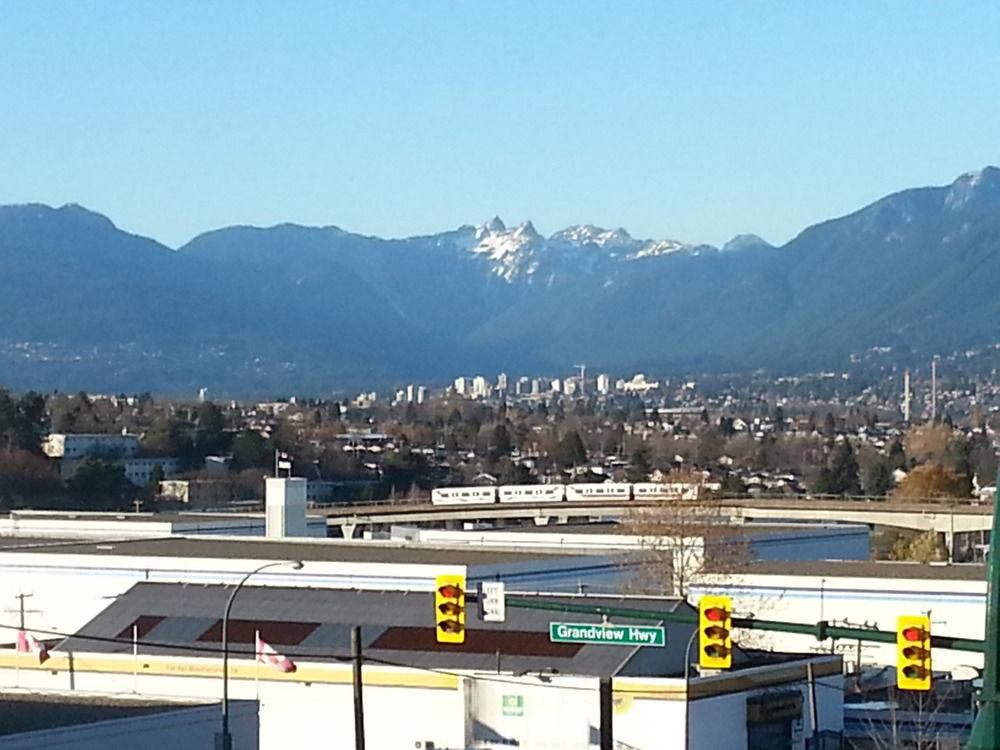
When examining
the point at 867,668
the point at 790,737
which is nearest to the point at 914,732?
the point at 790,737

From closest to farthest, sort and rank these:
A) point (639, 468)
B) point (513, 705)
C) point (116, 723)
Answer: point (116, 723) < point (513, 705) < point (639, 468)

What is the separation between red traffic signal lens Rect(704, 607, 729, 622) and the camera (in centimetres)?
2745

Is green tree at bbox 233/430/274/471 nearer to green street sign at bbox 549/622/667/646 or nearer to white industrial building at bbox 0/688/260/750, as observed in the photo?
white industrial building at bbox 0/688/260/750

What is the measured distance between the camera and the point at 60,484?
123 metres

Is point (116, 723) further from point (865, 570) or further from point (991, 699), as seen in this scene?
point (865, 570)

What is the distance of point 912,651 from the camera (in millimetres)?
25766

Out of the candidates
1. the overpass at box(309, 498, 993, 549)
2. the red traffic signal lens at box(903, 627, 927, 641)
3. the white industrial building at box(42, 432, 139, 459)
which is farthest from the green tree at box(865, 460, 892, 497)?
the red traffic signal lens at box(903, 627, 927, 641)

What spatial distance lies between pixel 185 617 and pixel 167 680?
431cm

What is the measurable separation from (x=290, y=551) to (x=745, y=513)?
159ft

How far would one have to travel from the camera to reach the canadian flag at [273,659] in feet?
137

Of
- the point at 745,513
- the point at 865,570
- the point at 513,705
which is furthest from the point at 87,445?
the point at 513,705

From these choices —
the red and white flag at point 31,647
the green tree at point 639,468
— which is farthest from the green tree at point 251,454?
the red and white flag at point 31,647

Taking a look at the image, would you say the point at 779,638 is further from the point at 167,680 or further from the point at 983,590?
the point at 167,680

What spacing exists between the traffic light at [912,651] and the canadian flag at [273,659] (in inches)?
692
